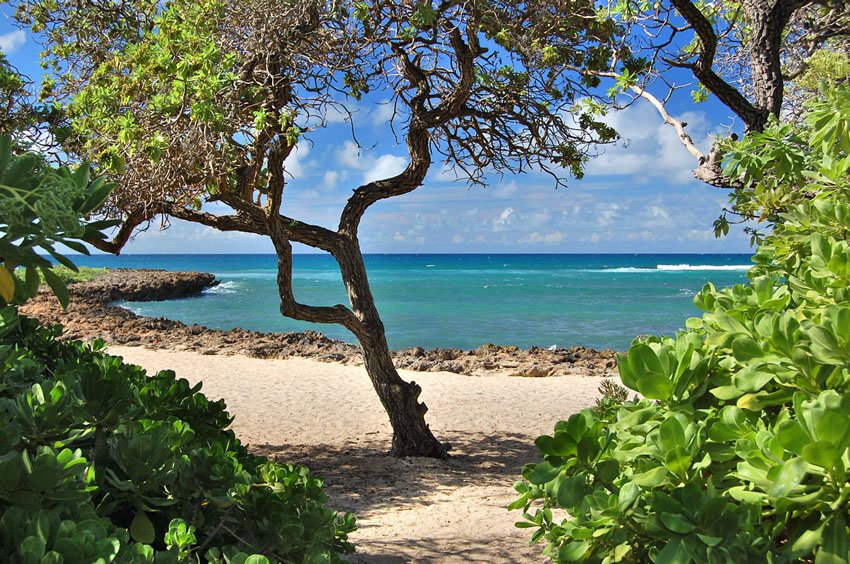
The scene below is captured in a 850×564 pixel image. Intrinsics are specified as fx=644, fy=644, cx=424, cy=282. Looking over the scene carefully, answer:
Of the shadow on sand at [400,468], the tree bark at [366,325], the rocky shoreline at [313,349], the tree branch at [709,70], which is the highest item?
the tree branch at [709,70]

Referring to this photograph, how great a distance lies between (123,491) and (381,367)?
5.90 meters

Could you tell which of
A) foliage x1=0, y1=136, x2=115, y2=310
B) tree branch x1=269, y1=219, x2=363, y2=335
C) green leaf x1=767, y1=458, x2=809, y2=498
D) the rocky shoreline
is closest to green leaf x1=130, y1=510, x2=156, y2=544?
foliage x1=0, y1=136, x2=115, y2=310

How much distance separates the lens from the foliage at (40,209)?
95cm

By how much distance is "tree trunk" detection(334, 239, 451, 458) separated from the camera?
23.7 ft

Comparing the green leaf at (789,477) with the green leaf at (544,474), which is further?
the green leaf at (544,474)

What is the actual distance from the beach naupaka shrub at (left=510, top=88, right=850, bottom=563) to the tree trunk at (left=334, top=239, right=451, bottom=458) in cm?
569

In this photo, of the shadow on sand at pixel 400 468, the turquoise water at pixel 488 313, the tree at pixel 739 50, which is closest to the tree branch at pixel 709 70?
Answer: the tree at pixel 739 50

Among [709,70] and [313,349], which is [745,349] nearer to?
[709,70]

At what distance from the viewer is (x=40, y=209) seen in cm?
94

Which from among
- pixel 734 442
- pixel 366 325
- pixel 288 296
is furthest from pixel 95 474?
pixel 366 325

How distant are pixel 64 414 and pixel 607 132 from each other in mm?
7352

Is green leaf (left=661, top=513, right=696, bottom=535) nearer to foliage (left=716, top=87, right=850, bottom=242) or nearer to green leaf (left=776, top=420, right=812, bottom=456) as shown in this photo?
green leaf (left=776, top=420, right=812, bottom=456)

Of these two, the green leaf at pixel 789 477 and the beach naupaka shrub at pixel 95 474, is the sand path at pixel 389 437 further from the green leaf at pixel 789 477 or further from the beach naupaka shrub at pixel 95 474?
the green leaf at pixel 789 477

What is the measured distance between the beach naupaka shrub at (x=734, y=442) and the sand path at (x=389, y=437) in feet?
10.9
